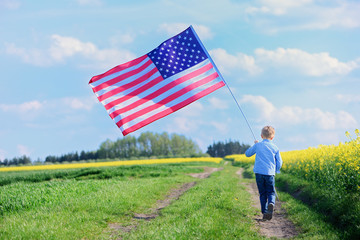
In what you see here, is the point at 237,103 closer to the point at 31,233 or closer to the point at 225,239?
the point at 225,239

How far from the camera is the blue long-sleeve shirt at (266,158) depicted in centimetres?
901

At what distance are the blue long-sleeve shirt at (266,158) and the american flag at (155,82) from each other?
2.43 meters

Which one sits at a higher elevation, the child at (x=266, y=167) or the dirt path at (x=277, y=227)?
the child at (x=266, y=167)

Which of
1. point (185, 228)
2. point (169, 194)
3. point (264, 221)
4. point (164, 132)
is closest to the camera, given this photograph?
point (185, 228)

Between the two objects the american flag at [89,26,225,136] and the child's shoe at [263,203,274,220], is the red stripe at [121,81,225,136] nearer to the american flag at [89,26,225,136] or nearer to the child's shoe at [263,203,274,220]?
the american flag at [89,26,225,136]

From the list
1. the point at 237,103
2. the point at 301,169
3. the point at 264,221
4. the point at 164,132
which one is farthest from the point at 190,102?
the point at 164,132

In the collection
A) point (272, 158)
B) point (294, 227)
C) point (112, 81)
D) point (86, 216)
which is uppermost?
point (112, 81)

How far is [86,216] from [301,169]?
13354mm

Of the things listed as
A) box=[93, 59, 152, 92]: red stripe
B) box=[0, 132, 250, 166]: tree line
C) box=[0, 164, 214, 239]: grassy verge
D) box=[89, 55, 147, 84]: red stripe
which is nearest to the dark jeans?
box=[0, 164, 214, 239]: grassy verge

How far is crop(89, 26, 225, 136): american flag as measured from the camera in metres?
10.5

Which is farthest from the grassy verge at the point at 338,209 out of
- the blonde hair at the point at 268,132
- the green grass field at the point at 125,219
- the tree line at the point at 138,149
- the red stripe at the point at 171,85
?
the tree line at the point at 138,149

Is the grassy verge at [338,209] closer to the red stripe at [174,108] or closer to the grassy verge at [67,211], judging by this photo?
the red stripe at [174,108]

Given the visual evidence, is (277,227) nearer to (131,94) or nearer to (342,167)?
(342,167)

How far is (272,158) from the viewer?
29.7 ft
